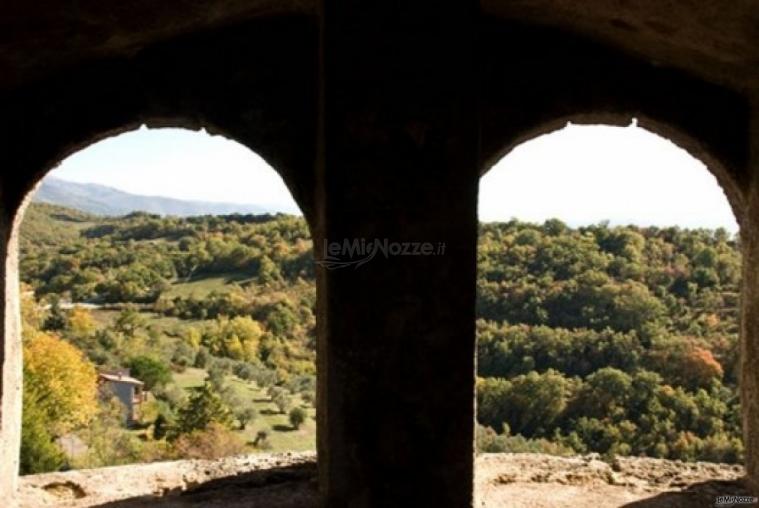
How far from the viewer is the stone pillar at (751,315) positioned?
15.1ft

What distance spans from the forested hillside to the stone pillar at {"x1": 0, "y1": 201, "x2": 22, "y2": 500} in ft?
30.6

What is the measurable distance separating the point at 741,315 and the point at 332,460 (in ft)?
10.0

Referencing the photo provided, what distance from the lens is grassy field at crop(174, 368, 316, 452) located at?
21.0m

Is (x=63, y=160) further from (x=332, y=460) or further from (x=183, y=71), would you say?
(x=332, y=460)

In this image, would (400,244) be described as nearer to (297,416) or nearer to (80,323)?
(297,416)

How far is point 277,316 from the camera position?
28.3 metres

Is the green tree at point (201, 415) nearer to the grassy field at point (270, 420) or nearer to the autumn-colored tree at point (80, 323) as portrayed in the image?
the grassy field at point (270, 420)

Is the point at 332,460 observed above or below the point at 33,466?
above

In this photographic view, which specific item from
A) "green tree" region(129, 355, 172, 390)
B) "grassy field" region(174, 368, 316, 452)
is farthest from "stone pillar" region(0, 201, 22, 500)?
"green tree" region(129, 355, 172, 390)

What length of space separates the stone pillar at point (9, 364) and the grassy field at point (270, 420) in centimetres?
1464

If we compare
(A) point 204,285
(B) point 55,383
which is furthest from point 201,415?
(A) point 204,285

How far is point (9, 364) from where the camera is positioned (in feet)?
14.9

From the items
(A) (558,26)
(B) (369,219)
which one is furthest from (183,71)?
(A) (558,26)

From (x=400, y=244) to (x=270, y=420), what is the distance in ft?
68.5
